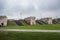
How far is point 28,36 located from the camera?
15352 mm

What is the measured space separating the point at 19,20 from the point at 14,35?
7752 millimetres

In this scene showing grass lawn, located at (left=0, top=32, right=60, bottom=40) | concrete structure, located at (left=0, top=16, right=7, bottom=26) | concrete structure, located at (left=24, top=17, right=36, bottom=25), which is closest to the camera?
grass lawn, located at (left=0, top=32, right=60, bottom=40)

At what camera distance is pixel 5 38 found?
15391 mm

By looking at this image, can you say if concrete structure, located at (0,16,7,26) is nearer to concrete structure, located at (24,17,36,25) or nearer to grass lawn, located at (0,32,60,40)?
concrete structure, located at (24,17,36,25)

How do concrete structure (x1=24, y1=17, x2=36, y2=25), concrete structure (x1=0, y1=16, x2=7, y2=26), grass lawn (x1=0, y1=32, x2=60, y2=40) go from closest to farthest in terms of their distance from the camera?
grass lawn (x1=0, y1=32, x2=60, y2=40) → concrete structure (x1=0, y1=16, x2=7, y2=26) → concrete structure (x1=24, y1=17, x2=36, y2=25)

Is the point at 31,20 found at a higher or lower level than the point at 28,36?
higher

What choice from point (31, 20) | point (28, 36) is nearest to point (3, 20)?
point (31, 20)

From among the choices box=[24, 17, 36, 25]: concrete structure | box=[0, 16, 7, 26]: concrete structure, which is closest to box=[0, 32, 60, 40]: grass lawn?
box=[0, 16, 7, 26]: concrete structure

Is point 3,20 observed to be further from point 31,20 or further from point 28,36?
point 28,36

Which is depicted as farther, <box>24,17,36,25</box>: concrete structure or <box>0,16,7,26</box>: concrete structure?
<box>24,17,36,25</box>: concrete structure

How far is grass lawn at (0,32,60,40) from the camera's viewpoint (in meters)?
15.0

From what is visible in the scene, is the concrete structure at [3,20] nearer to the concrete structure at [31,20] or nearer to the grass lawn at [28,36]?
the concrete structure at [31,20]

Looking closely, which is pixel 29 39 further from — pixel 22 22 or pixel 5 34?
pixel 22 22

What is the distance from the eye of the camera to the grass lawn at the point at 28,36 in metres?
15.0
